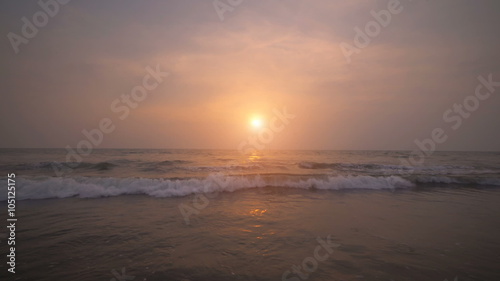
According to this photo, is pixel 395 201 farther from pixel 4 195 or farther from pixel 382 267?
pixel 4 195

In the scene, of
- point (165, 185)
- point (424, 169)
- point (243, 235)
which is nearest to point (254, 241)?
point (243, 235)

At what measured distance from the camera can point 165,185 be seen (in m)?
11.7

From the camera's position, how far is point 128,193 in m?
10.9

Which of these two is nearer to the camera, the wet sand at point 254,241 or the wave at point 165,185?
the wet sand at point 254,241

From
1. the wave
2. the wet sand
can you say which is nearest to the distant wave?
the wave

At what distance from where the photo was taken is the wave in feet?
33.0

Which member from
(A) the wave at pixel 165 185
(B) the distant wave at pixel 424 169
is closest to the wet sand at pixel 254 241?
(A) the wave at pixel 165 185

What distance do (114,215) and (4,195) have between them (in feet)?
20.7

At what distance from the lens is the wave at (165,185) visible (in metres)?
10.1

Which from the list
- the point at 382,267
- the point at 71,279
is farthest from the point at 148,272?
the point at 382,267

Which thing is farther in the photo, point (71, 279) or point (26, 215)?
point (26, 215)

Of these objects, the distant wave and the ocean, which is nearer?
the ocean

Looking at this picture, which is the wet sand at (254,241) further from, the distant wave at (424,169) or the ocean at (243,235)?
the distant wave at (424,169)

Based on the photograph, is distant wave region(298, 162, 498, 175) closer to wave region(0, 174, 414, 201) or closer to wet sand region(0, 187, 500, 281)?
wave region(0, 174, 414, 201)
